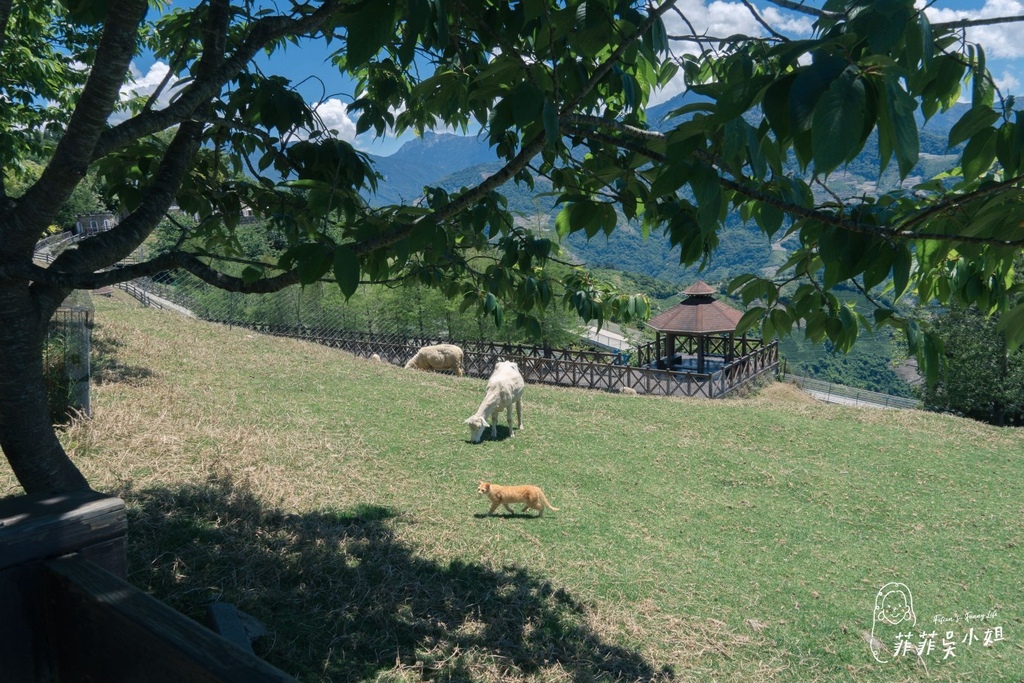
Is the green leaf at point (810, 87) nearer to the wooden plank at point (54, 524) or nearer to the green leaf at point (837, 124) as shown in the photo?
the green leaf at point (837, 124)

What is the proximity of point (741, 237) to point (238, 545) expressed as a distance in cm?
18399

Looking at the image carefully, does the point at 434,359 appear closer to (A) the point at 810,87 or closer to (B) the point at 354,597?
(B) the point at 354,597

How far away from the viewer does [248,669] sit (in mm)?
982

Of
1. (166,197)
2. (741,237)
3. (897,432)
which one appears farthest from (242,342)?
(741,237)

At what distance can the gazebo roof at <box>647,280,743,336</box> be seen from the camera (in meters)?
23.6

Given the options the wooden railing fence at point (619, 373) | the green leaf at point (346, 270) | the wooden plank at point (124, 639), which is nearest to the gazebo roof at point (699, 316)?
the wooden railing fence at point (619, 373)

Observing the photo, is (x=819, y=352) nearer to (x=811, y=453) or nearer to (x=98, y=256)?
(x=98, y=256)

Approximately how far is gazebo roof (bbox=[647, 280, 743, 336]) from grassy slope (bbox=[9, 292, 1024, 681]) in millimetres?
10944

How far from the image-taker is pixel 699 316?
24.0m

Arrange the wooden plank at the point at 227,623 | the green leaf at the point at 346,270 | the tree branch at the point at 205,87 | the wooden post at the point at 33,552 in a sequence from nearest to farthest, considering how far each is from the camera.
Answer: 1. the wooden post at the point at 33,552
2. the green leaf at the point at 346,270
3. the tree branch at the point at 205,87
4. the wooden plank at the point at 227,623

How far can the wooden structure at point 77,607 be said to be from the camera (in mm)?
1126

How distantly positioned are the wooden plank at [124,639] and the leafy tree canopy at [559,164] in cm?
77

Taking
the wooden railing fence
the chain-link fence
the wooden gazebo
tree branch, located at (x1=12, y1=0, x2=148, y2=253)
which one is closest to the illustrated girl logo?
tree branch, located at (x1=12, y1=0, x2=148, y2=253)

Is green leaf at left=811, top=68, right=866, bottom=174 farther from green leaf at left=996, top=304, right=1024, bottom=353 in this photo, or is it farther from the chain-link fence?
the chain-link fence
